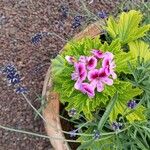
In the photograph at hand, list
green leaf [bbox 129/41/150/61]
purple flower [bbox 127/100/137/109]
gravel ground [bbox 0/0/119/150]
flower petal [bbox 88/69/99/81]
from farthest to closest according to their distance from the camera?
A: 1. gravel ground [bbox 0/0/119/150]
2. green leaf [bbox 129/41/150/61]
3. purple flower [bbox 127/100/137/109]
4. flower petal [bbox 88/69/99/81]

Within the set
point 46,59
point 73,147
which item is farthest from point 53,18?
point 73,147

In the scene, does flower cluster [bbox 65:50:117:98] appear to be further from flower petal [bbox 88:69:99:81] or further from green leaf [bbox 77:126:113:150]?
green leaf [bbox 77:126:113:150]

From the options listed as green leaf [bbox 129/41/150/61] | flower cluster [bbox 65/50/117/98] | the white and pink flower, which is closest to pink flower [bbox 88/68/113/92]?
flower cluster [bbox 65/50/117/98]

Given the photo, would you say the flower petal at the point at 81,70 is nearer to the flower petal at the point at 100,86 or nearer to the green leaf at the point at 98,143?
the flower petal at the point at 100,86

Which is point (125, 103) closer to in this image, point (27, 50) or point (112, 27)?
point (112, 27)

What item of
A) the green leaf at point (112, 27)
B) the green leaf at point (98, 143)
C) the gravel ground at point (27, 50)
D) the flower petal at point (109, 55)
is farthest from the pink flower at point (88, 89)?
the gravel ground at point (27, 50)

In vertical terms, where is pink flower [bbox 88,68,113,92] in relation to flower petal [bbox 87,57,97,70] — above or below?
below
